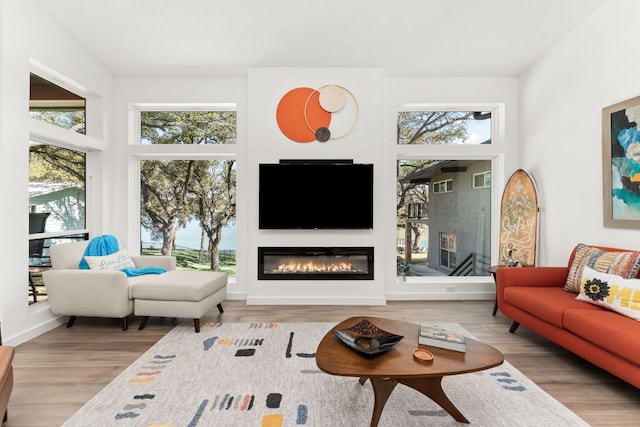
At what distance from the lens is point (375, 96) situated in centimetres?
421

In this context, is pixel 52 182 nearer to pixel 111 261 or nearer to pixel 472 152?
pixel 111 261

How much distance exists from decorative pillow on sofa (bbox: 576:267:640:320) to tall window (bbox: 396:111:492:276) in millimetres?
1993

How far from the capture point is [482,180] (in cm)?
461

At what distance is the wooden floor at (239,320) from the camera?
6.44 feet

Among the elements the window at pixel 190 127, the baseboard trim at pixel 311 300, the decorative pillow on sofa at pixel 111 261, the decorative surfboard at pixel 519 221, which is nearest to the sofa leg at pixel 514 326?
the decorative surfboard at pixel 519 221

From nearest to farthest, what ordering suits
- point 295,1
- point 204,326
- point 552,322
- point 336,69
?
point 552,322, point 295,1, point 204,326, point 336,69

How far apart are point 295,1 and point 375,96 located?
62.8 inches

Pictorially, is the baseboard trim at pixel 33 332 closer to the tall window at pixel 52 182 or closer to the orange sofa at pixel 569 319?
the tall window at pixel 52 182

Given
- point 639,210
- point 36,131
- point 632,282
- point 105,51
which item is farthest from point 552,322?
point 105,51

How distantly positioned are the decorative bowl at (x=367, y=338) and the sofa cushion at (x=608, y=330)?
1317 mm

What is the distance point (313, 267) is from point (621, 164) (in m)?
3.19

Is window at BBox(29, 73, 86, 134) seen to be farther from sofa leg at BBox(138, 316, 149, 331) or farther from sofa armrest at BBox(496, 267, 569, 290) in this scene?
sofa armrest at BBox(496, 267, 569, 290)

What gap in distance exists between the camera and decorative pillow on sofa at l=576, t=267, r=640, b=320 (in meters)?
2.21

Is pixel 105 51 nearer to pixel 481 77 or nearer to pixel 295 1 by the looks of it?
pixel 295 1
